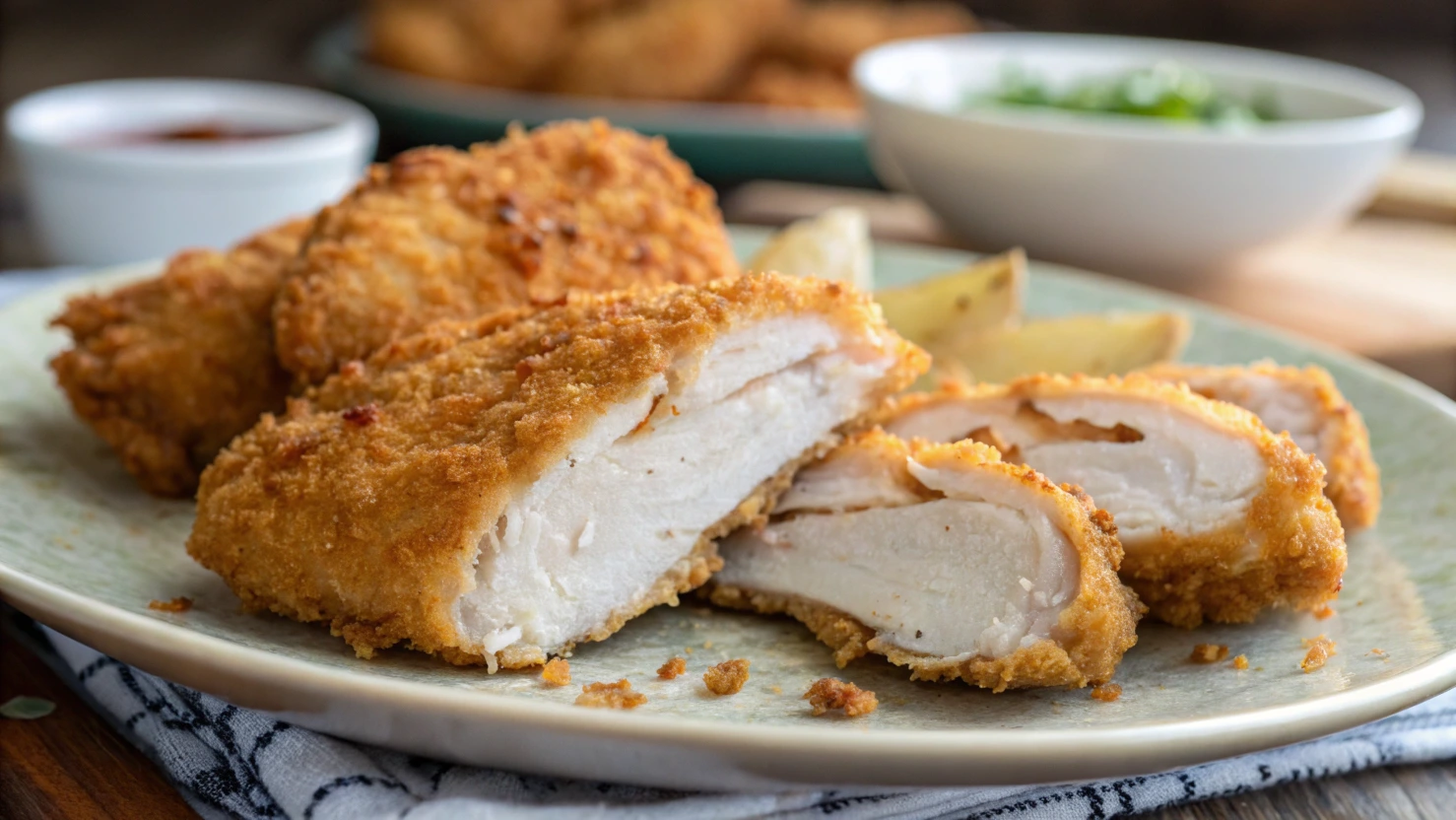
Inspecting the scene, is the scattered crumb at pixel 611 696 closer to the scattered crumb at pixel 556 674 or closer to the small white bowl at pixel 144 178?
the scattered crumb at pixel 556 674

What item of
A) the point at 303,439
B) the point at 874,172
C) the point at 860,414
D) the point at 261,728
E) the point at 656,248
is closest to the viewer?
the point at 261,728

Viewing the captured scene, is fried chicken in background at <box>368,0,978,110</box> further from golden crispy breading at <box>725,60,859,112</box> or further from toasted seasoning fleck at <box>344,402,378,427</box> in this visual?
toasted seasoning fleck at <box>344,402,378,427</box>

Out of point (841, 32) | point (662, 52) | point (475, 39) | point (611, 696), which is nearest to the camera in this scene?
point (611, 696)

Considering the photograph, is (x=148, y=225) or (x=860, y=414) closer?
(x=860, y=414)

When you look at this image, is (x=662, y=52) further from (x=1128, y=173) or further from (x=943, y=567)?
(x=943, y=567)

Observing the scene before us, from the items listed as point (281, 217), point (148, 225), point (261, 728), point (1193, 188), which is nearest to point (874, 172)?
point (1193, 188)

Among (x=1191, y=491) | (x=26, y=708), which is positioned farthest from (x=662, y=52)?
(x=26, y=708)

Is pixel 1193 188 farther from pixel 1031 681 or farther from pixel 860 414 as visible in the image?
pixel 1031 681
